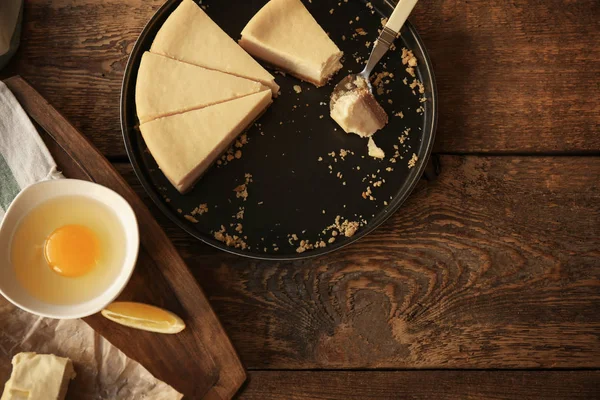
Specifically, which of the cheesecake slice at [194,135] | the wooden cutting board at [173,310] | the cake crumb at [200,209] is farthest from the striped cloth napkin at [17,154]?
the cake crumb at [200,209]

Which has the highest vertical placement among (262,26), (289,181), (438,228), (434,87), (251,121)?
(262,26)

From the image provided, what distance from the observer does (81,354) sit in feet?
5.71

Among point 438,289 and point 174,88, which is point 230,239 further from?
point 438,289

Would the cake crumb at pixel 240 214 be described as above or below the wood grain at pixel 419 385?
above

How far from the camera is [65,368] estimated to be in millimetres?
1651

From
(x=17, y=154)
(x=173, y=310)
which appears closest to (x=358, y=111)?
(x=173, y=310)

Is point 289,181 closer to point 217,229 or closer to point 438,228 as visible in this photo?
point 217,229

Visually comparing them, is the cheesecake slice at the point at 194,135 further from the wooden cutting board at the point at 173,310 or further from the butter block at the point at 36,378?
the butter block at the point at 36,378

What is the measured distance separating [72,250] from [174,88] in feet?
2.13

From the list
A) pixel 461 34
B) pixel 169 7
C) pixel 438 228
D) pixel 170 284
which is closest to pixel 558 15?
pixel 461 34

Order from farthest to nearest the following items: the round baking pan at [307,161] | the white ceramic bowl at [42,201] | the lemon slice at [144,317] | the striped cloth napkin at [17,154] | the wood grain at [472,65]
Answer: the wood grain at [472,65], the round baking pan at [307,161], the striped cloth napkin at [17,154], the lemon slice at [144,317], the white ceramic bowl at [42,201]

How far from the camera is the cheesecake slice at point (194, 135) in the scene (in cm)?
183

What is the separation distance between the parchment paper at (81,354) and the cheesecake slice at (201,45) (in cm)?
98

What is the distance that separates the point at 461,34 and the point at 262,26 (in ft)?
2.52
